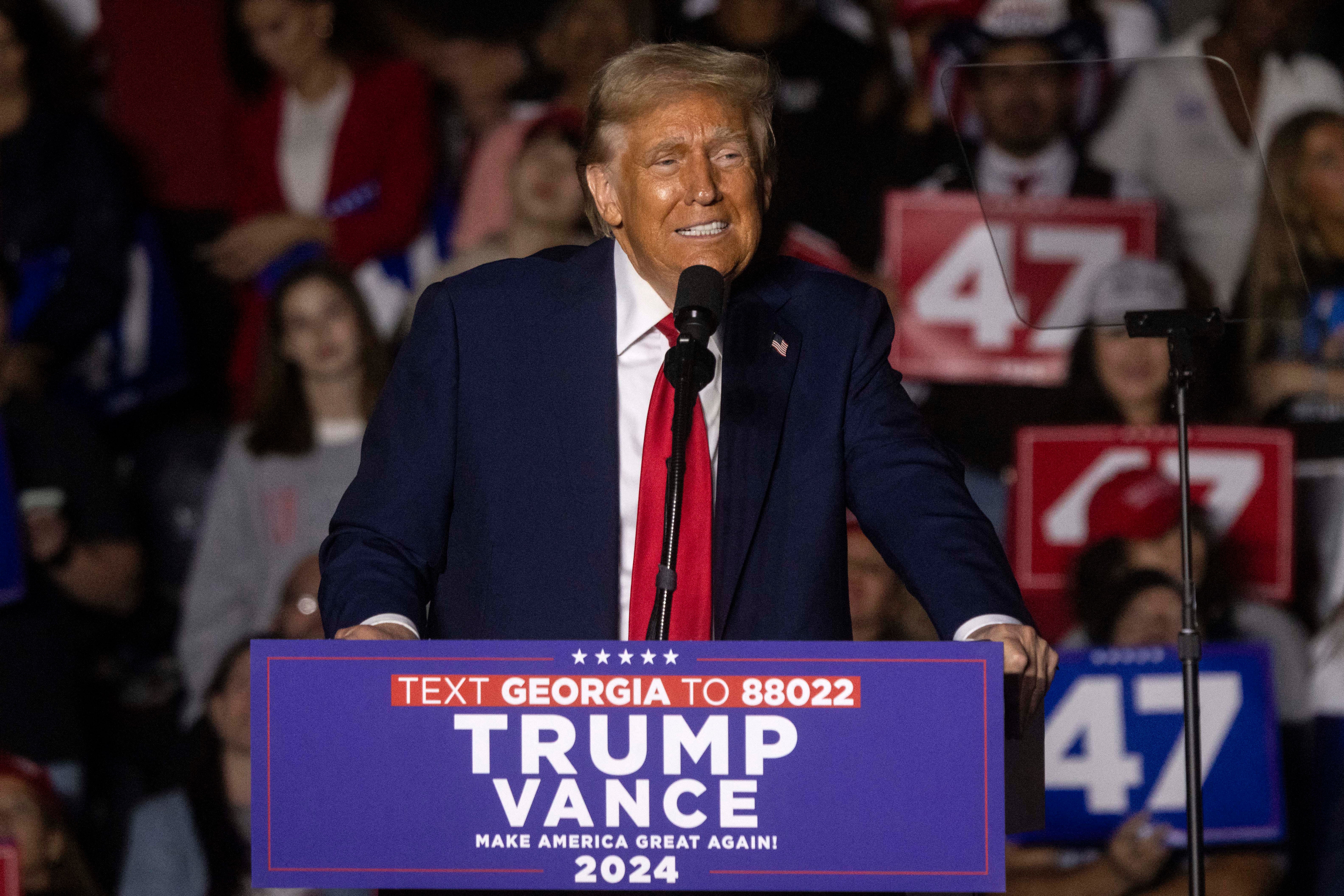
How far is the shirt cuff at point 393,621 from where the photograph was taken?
166 centimetres

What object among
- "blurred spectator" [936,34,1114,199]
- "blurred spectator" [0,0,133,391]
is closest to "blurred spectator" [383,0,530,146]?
"blurred spectator" [0,0,133,391]

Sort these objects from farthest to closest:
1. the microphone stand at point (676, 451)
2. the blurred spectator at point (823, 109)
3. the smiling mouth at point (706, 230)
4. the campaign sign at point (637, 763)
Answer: the blurred spectator at point (823, 109), the smiling mouth at point (706, 230), the microphone stand at point (676, 451), the campaign sign at point (637, 763)

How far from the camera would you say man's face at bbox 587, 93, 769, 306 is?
1914mm

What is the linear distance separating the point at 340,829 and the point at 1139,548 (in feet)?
10.8

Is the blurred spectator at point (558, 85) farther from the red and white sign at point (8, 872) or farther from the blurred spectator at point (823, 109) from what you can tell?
the red and white sign at point (8, 872)

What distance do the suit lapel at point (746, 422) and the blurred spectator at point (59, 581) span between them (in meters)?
2.63

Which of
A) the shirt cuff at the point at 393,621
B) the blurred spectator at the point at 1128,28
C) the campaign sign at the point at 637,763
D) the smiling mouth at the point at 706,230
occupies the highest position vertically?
the blurred spectator at the point at 1128,28

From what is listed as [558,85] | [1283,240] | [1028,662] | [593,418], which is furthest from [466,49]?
[1028,662]

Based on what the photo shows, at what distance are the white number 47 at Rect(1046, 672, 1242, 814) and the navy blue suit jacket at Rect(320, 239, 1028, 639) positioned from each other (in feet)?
7.51

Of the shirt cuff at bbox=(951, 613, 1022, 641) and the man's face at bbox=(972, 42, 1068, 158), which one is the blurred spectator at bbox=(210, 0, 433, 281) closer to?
the man's face at bbox=(972, 42, 1068, 158)

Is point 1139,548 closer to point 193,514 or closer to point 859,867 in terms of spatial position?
point 193,514

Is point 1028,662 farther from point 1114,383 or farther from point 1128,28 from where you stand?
point 1128,28

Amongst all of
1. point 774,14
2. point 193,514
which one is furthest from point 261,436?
point 774,14

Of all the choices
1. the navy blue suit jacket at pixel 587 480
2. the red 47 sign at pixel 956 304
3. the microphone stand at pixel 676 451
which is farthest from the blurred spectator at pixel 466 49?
the microphone stand at pixel 676 451
